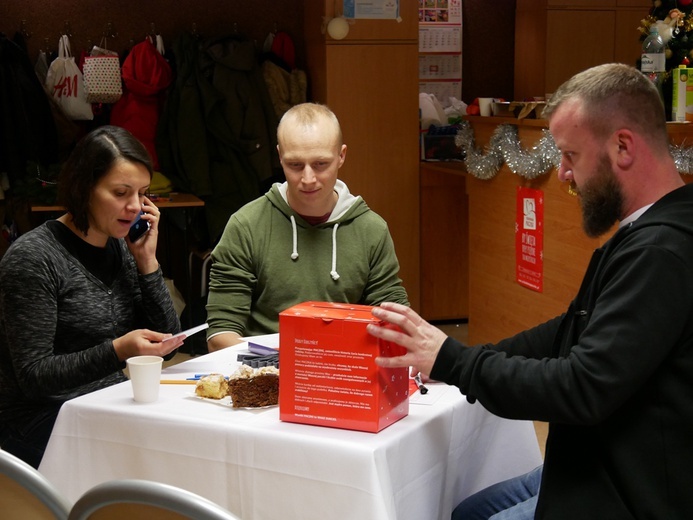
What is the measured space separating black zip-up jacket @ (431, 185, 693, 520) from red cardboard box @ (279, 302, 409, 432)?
180 millimetres

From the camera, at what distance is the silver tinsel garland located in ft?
12.1

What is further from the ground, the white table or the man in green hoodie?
the man in green hoodie

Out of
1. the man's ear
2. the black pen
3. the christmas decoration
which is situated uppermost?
the christmas decoration

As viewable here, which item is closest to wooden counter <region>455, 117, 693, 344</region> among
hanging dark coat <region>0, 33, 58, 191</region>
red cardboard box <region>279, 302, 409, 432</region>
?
red cardboard box <region>279, 302, 409, 432</region>

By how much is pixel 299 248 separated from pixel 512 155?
1.97m

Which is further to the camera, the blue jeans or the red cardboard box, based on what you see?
the blue jeans

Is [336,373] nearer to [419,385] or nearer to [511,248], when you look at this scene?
[419,385]

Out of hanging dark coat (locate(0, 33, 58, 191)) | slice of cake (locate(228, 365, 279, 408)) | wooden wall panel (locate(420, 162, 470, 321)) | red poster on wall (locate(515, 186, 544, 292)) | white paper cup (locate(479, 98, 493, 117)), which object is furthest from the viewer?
wooden wall panel (locate(420, 162, 470, 321))

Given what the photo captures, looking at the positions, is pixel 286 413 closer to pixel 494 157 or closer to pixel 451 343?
pixel 451 343

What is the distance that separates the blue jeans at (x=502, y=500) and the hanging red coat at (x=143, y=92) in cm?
421

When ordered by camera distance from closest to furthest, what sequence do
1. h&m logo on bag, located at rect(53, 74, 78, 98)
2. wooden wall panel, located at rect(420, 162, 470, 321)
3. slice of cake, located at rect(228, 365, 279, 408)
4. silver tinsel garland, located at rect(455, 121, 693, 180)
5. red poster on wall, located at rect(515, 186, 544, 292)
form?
slice of cake, located at rect(228, 365, 279, 408) → silver tinsel garland, located at rect(455, 121, 693, 180) → red poster on wall, located at rect(515, 186, 544, 292) → h&m logo on bag, located at rect(53, 74, 78, 98) → wooden wall panel, located at rect(420, 162, 470, 321)

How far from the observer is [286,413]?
1838 millimetres

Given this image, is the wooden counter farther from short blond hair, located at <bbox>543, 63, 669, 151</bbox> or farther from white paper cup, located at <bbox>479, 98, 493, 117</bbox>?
short blond hair, located at <bbox>543, 63, 669, 151</bbox>

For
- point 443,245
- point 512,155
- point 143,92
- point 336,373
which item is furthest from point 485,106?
point 336,373
